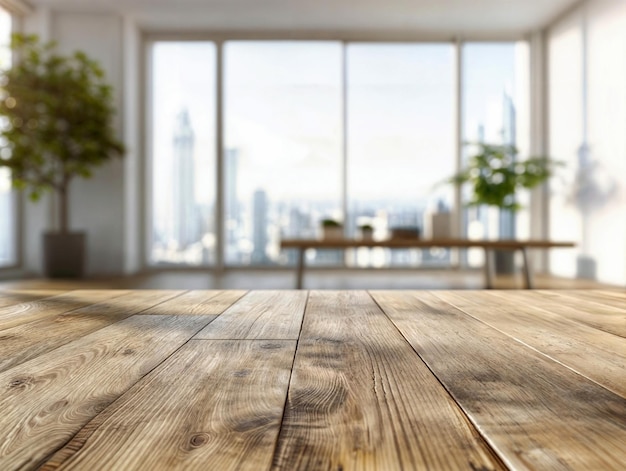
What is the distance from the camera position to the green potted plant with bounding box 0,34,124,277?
4.47m

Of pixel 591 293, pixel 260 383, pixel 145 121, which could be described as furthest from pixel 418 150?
pixel 260 383

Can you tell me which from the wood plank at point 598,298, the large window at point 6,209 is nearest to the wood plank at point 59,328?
the wood plank at point 598,298

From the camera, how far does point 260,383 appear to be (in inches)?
24.4

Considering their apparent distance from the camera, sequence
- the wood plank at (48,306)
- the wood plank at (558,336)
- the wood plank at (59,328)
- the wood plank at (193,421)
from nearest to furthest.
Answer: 1. the wood plank at (193,421)
2. the wood plank at (558,336)
3. the wood plank at (59,328)
4. the wood plank at (48,306)

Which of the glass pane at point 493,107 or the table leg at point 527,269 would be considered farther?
the glass pane at point 493,107

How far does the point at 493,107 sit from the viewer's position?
231 inches

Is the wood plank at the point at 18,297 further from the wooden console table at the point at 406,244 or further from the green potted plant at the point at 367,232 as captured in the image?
the green potted plant at the point at 367,232

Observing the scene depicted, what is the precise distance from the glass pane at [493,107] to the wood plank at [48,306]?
4.88 metres

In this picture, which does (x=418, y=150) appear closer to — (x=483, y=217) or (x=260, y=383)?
(x=483, y=217)

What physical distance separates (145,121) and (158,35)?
0.85 meters

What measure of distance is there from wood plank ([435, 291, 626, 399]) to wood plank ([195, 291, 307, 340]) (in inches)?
13.2

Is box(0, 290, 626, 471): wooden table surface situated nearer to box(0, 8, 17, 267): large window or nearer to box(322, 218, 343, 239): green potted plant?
box(322, 218, 343, 239): green potted plant

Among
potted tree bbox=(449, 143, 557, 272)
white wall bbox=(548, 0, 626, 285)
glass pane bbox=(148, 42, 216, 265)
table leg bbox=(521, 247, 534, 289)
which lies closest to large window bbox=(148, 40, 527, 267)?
glass pane bbox=(148, 42, 216, 265)

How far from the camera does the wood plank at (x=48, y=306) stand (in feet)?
3.45
